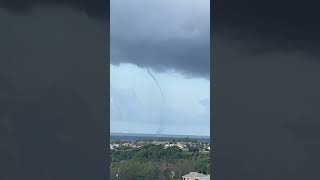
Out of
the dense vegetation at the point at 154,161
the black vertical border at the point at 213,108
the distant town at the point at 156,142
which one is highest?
the black vertical border at the point at 213,108

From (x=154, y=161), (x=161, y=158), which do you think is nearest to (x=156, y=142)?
(x=161, y=158)

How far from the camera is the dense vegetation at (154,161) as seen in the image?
311 inches

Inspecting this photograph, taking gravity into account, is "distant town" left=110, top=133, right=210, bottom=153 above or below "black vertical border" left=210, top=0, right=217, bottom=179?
below

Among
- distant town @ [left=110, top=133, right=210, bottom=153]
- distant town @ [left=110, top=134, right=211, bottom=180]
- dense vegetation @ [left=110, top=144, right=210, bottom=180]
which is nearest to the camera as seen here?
distant town @ [left=110, top=133, right=210, bottom=153]

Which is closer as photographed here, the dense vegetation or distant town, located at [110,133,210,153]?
distant town, located at [110,133,210,153]

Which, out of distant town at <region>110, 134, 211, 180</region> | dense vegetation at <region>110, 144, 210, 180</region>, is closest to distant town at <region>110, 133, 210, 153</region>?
distant town at <region>110, 134, 211, 180</region>

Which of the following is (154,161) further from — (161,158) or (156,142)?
(156,142)

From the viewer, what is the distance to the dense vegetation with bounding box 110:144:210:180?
7900 millimetres
